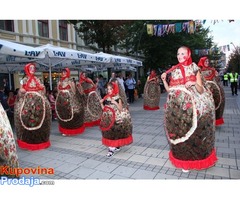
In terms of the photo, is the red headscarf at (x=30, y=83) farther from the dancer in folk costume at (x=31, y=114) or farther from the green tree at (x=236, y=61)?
the green tree at (x=236, y=61)

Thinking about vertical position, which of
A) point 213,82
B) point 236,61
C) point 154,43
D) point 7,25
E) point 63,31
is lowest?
point 213,82

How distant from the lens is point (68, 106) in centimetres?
706

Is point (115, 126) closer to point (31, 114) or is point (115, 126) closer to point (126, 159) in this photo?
point (126, 159)

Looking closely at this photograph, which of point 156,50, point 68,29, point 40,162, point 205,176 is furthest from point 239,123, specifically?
point 68,29

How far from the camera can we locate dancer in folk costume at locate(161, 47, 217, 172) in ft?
12.7

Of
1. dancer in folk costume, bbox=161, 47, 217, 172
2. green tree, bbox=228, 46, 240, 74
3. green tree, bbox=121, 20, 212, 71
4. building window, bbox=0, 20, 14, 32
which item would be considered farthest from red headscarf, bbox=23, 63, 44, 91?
green tree, bbox=228, 46, 240, 74

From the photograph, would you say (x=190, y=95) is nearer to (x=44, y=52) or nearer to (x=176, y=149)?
(x=176, y=149)

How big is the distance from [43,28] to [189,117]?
18795 millimetres

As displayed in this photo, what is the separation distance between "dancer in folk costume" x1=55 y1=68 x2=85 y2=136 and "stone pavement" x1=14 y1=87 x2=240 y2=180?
0.34 m

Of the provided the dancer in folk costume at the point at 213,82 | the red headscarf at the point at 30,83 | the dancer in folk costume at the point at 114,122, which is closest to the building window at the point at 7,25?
the red headscarf at the point at 30,83

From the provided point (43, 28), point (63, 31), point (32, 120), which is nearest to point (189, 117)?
point (32, 120)

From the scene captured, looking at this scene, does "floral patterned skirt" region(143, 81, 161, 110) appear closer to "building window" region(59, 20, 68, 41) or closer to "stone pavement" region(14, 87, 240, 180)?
"stone pavement" region(14, 87, 240, 180)

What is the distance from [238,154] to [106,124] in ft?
9.42

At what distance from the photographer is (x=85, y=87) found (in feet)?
27.9
